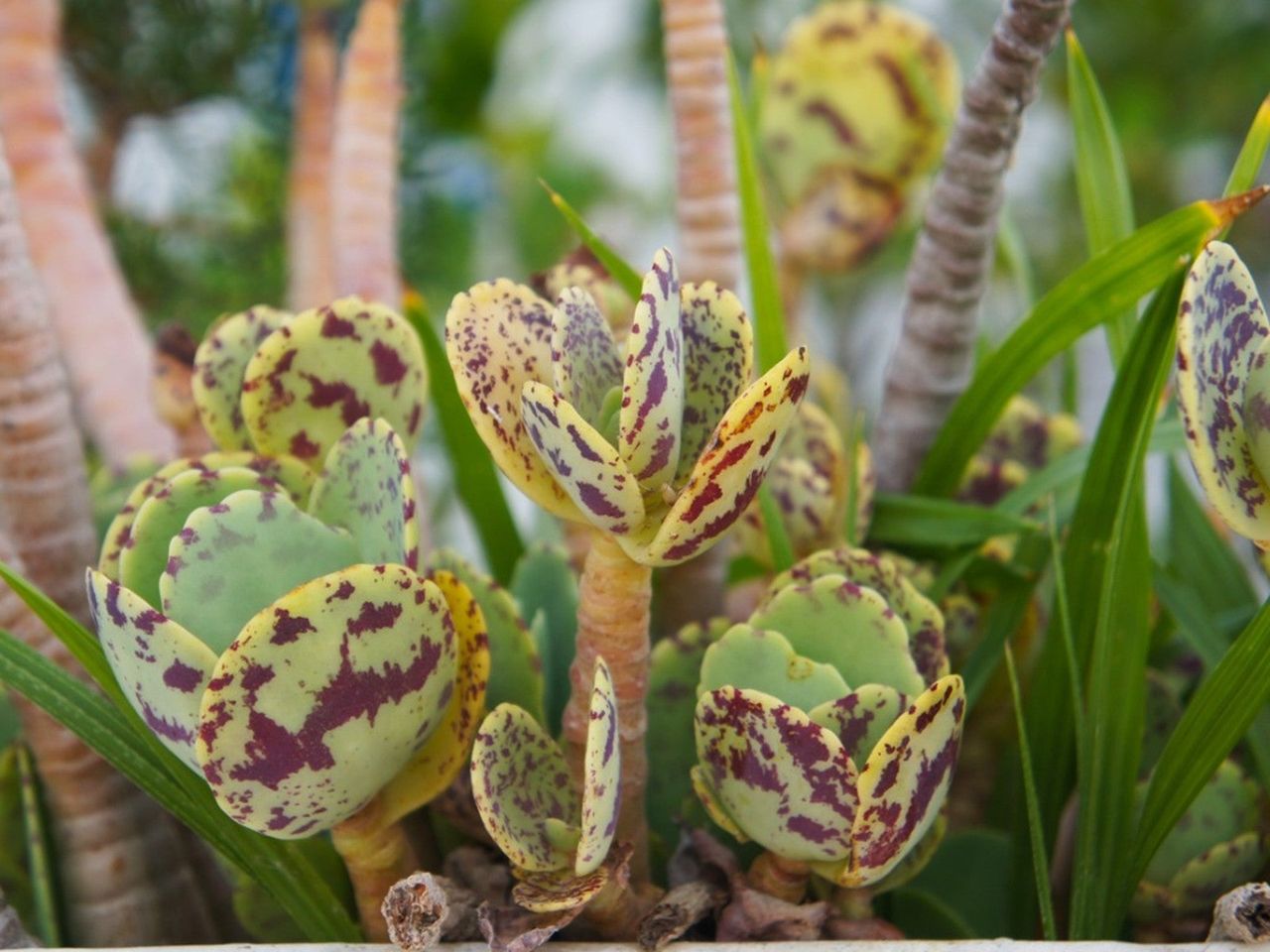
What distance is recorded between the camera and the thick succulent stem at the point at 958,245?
0.89 ft

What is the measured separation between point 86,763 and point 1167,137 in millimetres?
1169

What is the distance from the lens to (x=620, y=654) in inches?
9.1

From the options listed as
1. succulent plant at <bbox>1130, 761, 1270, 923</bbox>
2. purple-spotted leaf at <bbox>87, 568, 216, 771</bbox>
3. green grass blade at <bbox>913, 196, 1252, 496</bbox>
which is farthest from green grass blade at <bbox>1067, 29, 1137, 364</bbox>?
purple-spotted leaf at <bbox>87, 568, 216, 771</bbox>

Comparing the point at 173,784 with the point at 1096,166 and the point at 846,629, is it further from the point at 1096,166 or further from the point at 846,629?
the point at 1096,166

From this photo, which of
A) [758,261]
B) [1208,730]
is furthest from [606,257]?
[1208,730]

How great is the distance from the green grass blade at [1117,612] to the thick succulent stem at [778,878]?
2.4 inches

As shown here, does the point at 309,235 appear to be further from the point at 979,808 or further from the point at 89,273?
the point at 979,808

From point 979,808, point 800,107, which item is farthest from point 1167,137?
point 979,808

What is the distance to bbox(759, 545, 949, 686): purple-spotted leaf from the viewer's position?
0.83 feet

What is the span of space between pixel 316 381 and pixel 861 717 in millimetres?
127

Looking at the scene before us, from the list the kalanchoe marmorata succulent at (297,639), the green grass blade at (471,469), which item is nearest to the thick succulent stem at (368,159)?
the green grass blade at (471,469)

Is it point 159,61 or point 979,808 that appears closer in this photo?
point 979,808

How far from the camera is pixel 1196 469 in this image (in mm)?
200

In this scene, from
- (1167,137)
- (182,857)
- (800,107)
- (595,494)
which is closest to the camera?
(595,494)
